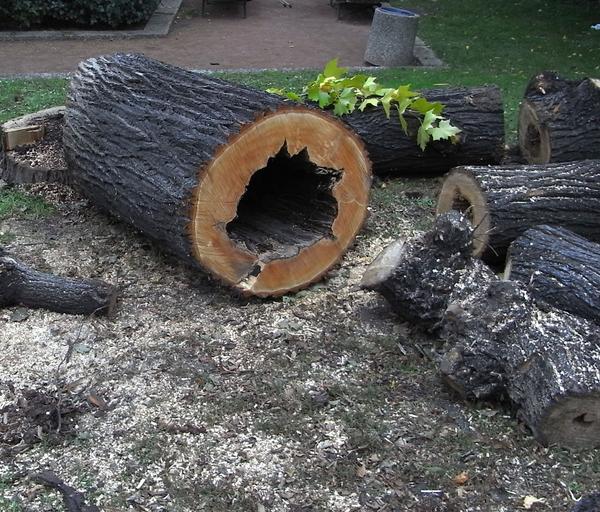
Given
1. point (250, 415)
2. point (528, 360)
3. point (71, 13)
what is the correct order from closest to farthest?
point (528, 360), point (250, 415), point (71, 13)

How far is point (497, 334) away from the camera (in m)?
3.13

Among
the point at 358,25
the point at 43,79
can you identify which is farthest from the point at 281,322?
the point at 358,25

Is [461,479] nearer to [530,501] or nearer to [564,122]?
[530,501]

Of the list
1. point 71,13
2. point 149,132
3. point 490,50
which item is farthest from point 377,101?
point 71,13

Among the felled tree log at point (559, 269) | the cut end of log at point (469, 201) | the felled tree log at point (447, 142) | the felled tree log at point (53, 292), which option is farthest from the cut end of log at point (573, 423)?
the felled tree log at point (447, 142)

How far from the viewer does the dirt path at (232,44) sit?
29.9ft

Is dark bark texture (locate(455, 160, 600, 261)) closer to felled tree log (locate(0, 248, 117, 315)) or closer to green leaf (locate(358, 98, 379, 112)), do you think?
green leaf (locate(358, 98, 379, 112))

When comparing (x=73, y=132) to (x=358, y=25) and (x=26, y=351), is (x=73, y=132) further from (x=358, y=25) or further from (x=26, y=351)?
(x=358, y=25)

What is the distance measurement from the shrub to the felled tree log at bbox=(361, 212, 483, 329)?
800cm

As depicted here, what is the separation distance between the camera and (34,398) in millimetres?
3109

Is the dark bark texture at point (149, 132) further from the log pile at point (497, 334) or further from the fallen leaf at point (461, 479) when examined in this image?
the fallen leaf at point (461, 479)

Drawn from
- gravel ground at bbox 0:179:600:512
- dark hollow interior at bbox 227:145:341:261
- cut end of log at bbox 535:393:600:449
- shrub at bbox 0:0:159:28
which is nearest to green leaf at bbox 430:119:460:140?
dark hollow interior at bbox 227:145:341:261

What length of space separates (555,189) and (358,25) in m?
7.99

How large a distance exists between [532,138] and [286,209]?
203cm
